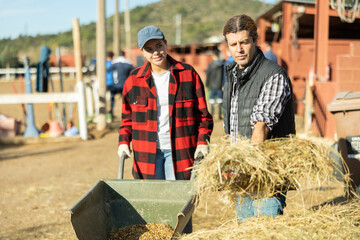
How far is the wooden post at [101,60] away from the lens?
429 inches

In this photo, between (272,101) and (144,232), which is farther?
(144,232)

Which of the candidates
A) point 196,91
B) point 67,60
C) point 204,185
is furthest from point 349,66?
point 67,60

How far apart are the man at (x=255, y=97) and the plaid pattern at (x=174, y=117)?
0.61 metres

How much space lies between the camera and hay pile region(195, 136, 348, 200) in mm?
2443

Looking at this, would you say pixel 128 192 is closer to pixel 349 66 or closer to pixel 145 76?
pixel 145 76

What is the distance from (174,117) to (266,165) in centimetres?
122

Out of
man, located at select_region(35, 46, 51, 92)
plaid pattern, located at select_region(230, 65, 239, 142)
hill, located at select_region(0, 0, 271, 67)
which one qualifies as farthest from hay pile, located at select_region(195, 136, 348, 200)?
hill, located at select_region(0, 0, 271, 67)

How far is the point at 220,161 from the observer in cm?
247

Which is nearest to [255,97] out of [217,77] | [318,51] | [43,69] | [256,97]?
[256,97]

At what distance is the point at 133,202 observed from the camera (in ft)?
11.0

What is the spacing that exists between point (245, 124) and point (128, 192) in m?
1.05

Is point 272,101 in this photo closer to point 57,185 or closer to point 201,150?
point 201,150

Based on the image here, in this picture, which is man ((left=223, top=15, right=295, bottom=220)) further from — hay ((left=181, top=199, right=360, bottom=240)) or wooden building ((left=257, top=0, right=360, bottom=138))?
wooden building ((left=257, top=0, right=360, bottom=138))

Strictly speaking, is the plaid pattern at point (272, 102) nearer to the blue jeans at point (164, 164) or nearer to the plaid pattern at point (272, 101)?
the plaid pattern at point (272, 101)
